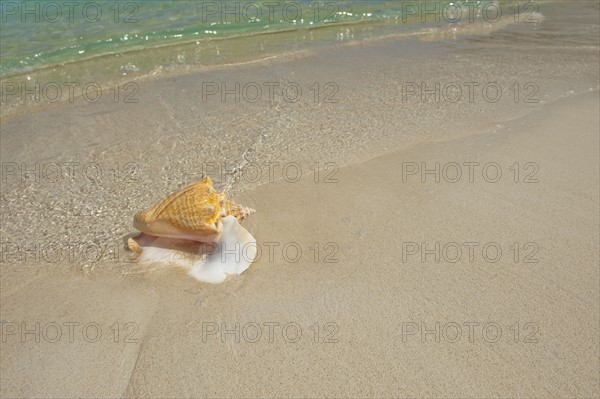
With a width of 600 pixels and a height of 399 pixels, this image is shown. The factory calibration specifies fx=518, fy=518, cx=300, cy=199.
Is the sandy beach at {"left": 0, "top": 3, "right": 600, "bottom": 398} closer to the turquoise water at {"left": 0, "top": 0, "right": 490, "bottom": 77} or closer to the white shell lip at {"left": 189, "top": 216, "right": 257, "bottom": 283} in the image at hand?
the white shell lip at {"left": 189, "top": 216, "right": 257, "bottom": 283}

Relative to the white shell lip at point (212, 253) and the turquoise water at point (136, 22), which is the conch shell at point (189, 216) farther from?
the turquoise water at point (136, 22)

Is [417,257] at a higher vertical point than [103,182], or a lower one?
lower

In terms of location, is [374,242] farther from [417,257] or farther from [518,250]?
[518,250]

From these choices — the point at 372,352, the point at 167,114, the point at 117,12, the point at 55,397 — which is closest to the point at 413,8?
the point at 117,12

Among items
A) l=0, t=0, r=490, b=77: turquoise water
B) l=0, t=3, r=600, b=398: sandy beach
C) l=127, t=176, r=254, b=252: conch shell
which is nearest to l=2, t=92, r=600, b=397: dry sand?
l=0, t=3, r=600, b=398: sandy beach

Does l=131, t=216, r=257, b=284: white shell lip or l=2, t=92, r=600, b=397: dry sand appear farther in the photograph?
l=131, t=216, r=257, b=284: white shell lip
